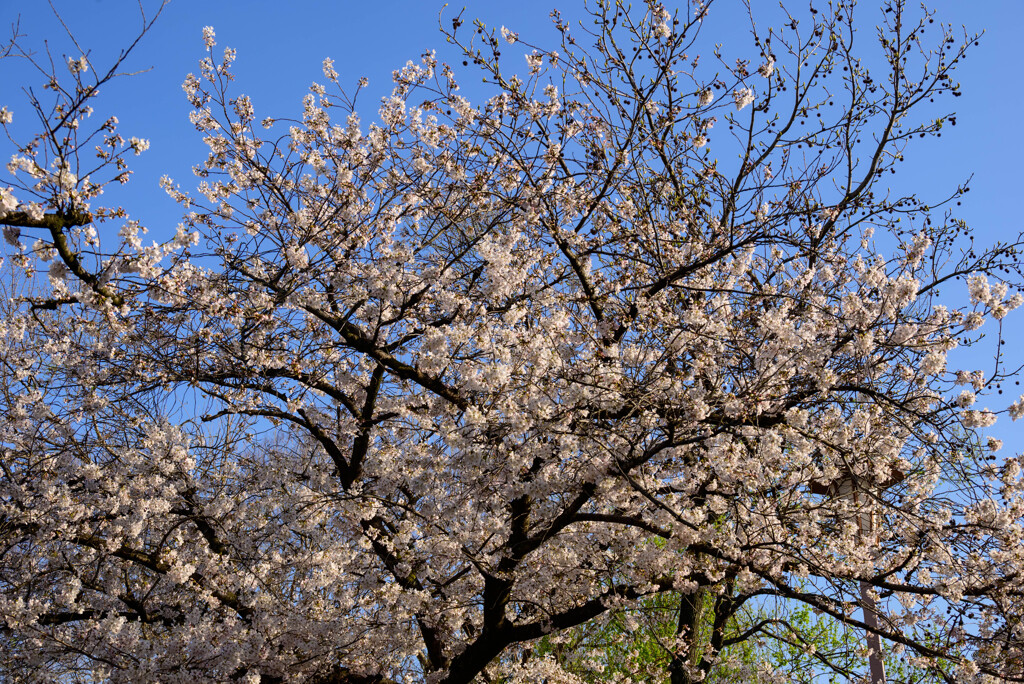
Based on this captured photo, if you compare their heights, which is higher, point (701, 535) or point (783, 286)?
point (783, 286)

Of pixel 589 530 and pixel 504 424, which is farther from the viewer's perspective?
pixel 589 530

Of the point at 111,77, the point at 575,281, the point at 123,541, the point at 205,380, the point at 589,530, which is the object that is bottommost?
the point at 123,541

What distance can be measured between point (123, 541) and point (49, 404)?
1.65 metres

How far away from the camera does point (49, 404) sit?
7.96 m

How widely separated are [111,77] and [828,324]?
586 centimetres

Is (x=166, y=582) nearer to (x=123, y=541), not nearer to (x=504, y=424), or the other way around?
(x=123, y=541)

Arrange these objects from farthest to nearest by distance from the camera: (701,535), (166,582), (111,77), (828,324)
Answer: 1. (166,582)
2. (828,324)
3. (701,535)
4. (111,77)

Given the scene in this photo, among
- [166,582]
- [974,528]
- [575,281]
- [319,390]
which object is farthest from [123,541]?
[974,528]

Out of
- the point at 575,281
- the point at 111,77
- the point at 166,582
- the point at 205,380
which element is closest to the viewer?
the point at 111,77

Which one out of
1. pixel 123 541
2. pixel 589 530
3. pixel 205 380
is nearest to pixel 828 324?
pixel 589 530

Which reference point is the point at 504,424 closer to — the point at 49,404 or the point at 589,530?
the point at 589,530

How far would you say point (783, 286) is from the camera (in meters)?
7.57

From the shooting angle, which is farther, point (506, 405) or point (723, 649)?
point (723, 649)

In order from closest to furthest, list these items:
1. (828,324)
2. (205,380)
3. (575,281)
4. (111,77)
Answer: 1. (111,77)
2. (828,324)
3. (205,380)
4. (575,281)
